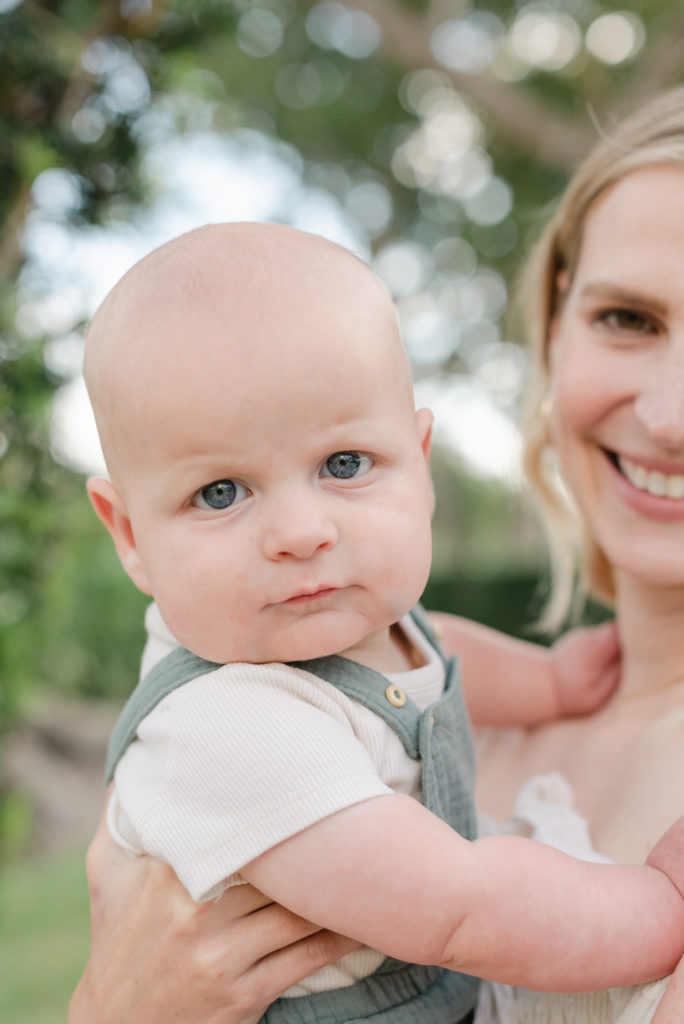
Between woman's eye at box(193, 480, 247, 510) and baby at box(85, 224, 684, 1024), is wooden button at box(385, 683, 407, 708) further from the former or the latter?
woman's eye at box(193, 480, 247, 510)

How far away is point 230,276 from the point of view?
1326 mm

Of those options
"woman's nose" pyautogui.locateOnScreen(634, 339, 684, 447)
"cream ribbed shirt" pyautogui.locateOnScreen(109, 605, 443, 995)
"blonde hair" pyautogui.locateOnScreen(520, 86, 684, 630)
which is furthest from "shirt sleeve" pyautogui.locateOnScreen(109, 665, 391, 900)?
"blonde hair" pyautogui.locateOnScreen(520, 86, 684, 630)

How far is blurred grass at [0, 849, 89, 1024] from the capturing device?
5.73 m

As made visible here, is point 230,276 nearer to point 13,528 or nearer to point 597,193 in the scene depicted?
point 597,193

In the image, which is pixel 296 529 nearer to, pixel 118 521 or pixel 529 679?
pixel 118 521

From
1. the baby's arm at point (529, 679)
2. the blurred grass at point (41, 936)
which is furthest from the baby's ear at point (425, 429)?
the blurred grass at point (41, 936)

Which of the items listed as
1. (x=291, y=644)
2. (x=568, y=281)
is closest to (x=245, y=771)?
(x=291, y=644)

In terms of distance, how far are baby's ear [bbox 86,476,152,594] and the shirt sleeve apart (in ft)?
0.73

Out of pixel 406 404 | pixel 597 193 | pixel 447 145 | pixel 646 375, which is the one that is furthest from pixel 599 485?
pixel 447 145

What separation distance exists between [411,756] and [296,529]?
482 mm

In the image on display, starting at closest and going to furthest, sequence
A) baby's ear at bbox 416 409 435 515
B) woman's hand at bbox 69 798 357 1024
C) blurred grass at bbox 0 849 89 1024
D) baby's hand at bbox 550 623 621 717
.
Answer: woman's hand at bbox 69 798 357 1024
baby's ear at bbox 416 409 435 515
baby's hand at bbox 550 623 621 717
blurred grass at bbox 0 849 89 1024

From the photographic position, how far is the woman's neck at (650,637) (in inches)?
84.0

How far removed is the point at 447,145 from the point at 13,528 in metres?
14.8

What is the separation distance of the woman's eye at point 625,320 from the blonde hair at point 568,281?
0.31 meters
